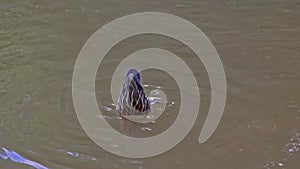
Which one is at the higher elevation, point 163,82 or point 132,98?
point 163,82

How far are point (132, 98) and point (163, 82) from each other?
0.70 metres

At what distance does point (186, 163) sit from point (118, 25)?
10.5 ft

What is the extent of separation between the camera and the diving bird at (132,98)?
160 inches

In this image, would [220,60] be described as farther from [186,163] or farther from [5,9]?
[5,9]

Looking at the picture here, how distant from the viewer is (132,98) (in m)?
4.11

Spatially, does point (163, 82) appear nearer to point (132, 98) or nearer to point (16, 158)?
point (132, 98)

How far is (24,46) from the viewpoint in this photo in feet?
18.6

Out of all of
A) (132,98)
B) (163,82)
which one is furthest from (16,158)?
(163,82)

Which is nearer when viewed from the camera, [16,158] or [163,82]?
[16,158]

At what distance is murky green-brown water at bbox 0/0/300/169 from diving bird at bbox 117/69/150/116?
114mm

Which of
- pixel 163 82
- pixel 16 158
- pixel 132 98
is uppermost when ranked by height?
pixel 163 82

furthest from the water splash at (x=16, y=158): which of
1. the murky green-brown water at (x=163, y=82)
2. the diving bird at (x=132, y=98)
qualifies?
the diving bird at (x=132, y=98)

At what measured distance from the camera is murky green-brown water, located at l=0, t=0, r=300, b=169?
3.60 m

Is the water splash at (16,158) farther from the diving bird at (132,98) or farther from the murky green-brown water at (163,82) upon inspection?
the diving bird at (132,98)
